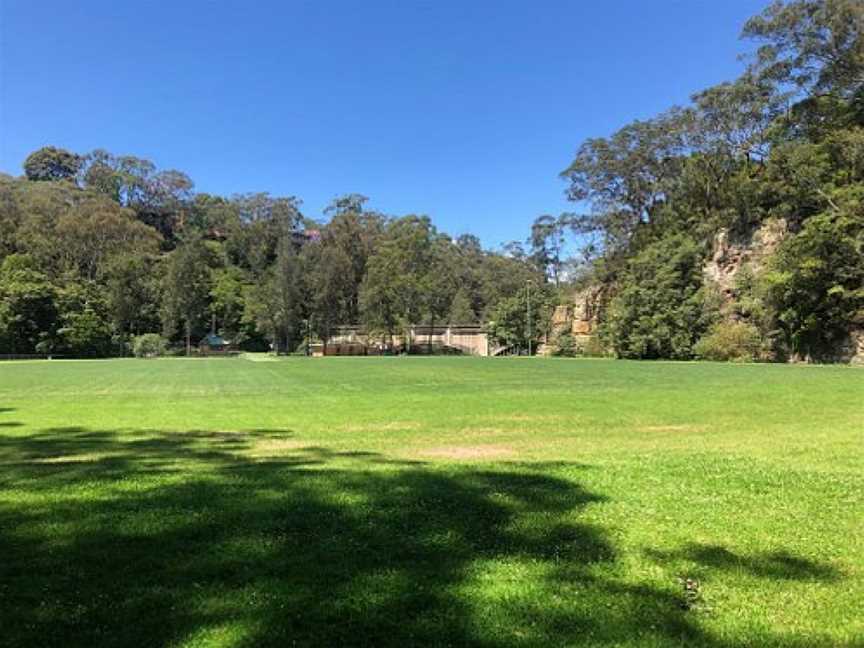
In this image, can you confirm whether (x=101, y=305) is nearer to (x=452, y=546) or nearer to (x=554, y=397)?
(x=554, y=397)

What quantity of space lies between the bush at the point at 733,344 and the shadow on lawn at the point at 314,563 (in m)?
46.2

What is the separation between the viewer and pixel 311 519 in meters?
5.48

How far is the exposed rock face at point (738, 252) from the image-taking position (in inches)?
2007

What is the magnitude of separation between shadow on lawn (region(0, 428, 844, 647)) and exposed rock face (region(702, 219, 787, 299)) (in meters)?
50.6

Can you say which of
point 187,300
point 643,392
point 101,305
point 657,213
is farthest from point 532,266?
point 643,392

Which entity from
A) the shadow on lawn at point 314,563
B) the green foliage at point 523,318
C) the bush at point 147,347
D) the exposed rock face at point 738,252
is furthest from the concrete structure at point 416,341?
the shadow on lawn at point 314,563

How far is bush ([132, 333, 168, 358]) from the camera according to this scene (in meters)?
82.3

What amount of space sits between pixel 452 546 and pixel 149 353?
85.6 metres

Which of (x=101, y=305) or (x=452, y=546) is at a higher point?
(x=101, y=305)

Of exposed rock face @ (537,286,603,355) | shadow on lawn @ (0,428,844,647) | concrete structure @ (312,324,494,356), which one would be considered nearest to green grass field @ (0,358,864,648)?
shadow on lawn @ (0,428,844,647)

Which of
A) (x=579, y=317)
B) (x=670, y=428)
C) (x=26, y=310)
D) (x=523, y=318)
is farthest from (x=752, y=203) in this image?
(x=26, y=310)

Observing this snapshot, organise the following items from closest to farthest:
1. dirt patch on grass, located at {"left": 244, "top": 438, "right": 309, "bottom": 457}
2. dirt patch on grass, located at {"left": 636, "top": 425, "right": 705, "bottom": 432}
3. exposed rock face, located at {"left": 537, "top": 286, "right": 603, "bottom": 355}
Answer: dirt patch on grass, located at {"left": 244, "top": 438, "right": 309, "bottom": 457} < dirt patch on grass, located at {"left": 636, "top": 425, "right": 705, "bottom": 432} < exposed rock face, located at {"left": 537, "top": 286, "right": 603, "bottom": 355}

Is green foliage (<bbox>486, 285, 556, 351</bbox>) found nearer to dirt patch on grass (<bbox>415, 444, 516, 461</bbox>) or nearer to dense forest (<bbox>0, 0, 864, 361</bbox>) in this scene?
dense forest (<bbox>0, 0, 864, 361</bbox>)

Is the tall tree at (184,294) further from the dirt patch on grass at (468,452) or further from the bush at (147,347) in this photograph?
the dirt patch on grass at (468,452)
